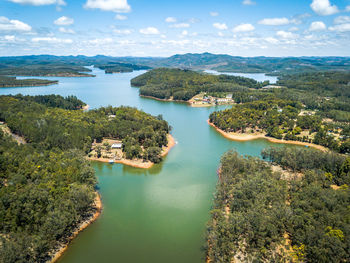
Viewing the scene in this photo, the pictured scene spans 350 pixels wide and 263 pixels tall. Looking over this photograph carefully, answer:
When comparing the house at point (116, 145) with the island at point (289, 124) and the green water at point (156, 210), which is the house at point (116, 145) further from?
the island at point (289, 124)

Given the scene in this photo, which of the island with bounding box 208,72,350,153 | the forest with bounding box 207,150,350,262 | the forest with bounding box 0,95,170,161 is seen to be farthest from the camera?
the island with bounding box 208,72,350,153

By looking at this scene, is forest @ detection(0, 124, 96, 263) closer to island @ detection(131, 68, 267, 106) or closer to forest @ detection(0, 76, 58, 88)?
Result: island @ detection(131, 68, 267, 106)

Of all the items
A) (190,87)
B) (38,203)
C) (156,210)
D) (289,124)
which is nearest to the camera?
(38,203)

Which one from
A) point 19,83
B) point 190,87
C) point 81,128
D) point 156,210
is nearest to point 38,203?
point 156,210

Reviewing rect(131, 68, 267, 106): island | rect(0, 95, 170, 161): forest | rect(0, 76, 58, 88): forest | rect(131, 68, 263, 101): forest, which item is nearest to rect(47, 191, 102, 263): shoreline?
rect(0, 95, 170, 161): forest

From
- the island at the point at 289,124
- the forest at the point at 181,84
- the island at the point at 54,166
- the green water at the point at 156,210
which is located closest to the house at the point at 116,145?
the island at the point at 54,166

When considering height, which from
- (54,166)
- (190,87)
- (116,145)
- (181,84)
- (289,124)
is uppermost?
(181,84)

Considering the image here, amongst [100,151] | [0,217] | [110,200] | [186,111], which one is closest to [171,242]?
[110,200]

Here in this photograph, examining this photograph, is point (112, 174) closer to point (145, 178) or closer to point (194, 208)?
point (145, 178)

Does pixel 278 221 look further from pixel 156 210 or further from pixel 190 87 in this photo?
pixel 190 87
